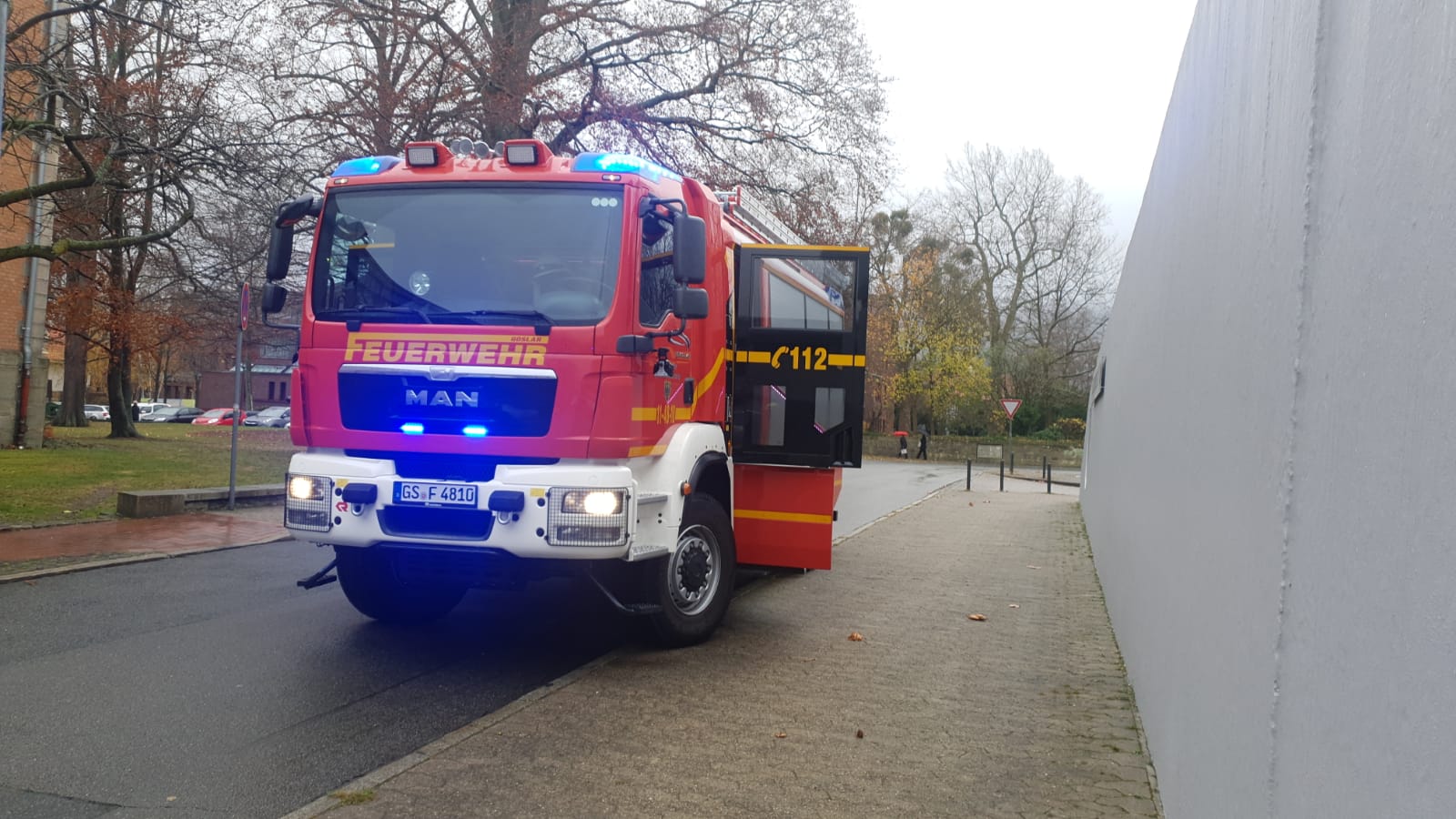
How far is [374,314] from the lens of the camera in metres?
6.39

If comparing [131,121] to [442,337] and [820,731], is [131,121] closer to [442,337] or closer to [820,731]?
[442,337]

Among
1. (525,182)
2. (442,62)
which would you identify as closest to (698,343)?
(525,182)

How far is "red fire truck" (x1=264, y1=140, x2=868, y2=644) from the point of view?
19.6 ft

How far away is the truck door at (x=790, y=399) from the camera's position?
26.6 feet

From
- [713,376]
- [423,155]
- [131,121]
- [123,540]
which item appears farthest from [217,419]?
[713,376]

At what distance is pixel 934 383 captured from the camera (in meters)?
49.2

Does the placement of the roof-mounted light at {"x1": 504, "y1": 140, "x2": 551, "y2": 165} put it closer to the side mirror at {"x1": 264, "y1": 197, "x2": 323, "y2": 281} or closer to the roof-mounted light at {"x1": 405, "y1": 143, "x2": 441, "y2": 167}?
the roof-mounted light at {"x1": 405, "y1": 143, "x2": 441, "y2": 167}

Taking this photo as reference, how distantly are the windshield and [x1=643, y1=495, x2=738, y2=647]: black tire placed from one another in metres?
1.63

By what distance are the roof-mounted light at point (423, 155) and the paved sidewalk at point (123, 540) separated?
492 cm

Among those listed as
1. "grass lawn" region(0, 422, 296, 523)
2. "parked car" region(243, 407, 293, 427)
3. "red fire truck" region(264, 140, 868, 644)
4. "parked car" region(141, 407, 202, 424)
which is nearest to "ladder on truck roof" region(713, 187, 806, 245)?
"red fire truck" region(264, 140, 868, 644)

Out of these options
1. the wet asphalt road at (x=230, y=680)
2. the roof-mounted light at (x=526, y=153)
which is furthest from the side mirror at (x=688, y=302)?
the wet asphalt road at (x=230, y=680)

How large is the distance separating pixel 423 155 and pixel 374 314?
112cm

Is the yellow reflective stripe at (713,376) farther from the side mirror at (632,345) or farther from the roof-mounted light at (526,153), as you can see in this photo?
the roof-mounted light at (526,153)

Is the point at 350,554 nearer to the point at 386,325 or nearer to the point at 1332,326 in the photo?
the point at 386,325
